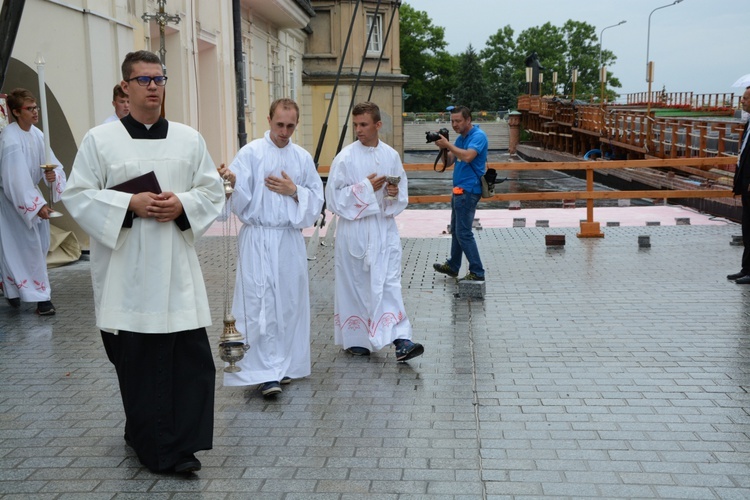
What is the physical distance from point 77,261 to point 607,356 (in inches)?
288

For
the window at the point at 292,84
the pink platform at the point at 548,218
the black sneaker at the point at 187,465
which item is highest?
the window at the point at 292,84

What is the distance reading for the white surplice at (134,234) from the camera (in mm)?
4434

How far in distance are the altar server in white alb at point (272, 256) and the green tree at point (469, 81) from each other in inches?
3354

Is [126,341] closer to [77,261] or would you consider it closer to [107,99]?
[77,261]

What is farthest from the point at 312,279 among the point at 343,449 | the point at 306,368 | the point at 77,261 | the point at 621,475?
the point at 621,475

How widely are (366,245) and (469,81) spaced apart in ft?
284

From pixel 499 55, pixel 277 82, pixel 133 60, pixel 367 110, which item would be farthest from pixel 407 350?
pixel 499 55

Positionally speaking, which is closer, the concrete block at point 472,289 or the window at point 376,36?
the concrete block at point 472,289

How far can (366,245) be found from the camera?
6.99 meters

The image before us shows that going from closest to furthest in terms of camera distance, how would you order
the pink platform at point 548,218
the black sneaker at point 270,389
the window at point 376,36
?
the black sneaker at point 270,389, the pink platform at point 548,218, the window at point 376,36

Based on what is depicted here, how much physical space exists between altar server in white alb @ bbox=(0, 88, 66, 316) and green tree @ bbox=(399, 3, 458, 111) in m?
83.8

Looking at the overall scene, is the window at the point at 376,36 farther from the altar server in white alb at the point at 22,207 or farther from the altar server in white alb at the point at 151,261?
the altar server in white alb at the point at 151,261

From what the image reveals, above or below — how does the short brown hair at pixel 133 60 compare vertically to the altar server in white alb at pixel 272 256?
above

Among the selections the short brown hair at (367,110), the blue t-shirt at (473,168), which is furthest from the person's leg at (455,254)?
the short brown hair at (367,110)
